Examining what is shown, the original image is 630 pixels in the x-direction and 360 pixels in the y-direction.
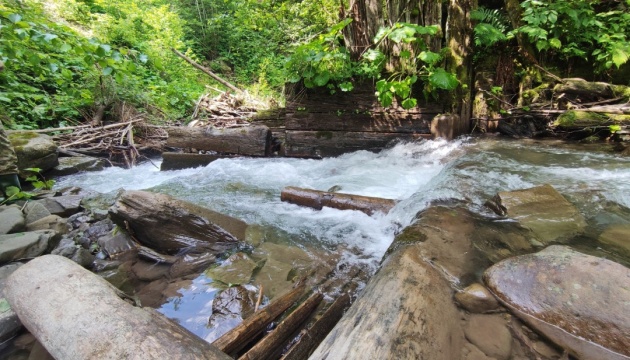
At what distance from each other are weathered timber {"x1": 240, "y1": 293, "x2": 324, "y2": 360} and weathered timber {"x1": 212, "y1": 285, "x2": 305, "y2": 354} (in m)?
0.11

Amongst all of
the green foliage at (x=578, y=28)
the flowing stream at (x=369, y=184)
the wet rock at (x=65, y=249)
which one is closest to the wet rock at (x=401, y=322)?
the flowing stream at (x=369, y=184)

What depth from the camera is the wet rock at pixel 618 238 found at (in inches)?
81.0

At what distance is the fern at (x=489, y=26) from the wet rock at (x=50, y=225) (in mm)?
7032

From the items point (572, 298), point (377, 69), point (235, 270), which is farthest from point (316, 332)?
point (377, 69)

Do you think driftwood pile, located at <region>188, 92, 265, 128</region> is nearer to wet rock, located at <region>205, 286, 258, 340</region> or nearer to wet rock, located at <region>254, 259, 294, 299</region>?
wet rock, located at <region>254, 259, 294, 299</region>

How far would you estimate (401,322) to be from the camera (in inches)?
51.6

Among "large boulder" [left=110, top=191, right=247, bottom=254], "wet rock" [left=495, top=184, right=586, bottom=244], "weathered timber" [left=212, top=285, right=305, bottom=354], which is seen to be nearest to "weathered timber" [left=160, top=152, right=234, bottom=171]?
"large boulder" [left=110, top=191, right=247, bottom=254]

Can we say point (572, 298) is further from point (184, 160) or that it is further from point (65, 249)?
point (184, 160)

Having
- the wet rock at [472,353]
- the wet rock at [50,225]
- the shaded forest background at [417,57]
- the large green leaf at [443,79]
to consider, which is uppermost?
the shaded forest background at [417,57]

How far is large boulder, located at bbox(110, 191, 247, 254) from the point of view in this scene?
3023 millimetres

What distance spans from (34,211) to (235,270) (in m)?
2.78

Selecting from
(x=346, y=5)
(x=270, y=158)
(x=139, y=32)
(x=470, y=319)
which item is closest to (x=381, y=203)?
(x=470, y=319)

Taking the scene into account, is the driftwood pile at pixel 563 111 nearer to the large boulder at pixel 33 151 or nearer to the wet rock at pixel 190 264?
the wet rock at pixel 190 264

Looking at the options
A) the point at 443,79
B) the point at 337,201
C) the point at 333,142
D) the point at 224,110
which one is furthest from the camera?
the point at 224,110
